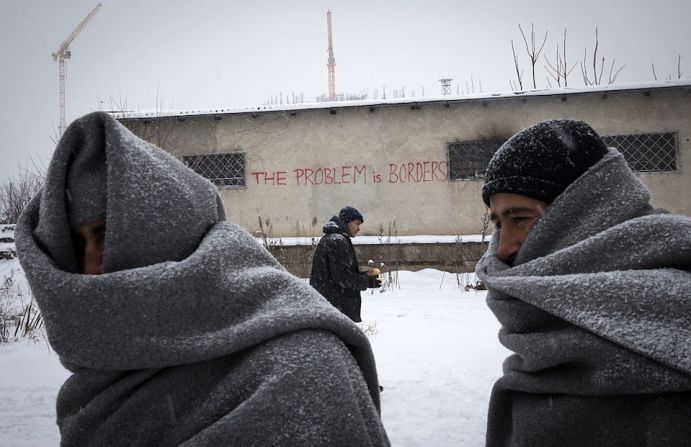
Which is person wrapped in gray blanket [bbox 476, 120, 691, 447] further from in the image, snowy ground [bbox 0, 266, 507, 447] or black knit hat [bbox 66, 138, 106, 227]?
snowy ground [bbox 0, 266, 507, 447]

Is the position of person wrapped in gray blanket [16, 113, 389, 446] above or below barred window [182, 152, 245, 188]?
A: below

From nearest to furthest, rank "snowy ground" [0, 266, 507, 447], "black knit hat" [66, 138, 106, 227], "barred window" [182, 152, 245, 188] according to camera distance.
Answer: "black knit hat" [66, 138, 106, 227]
"snowy ground" [0, 266, 507, 447]
"barred window" [182, 152, 245, 188]

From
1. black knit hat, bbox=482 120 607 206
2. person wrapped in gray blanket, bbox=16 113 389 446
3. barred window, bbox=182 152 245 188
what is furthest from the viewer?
barred window, bbox=182 152 245 188

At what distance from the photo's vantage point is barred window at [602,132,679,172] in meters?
10.2

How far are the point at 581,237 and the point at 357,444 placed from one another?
81 cm

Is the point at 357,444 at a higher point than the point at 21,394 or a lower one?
higher

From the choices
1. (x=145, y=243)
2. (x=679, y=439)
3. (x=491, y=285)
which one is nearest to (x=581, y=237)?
→ (x=491, y=285)

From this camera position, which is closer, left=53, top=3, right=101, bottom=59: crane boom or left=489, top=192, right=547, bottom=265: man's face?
left=489, top=192, right=547, bottom=265: man's face

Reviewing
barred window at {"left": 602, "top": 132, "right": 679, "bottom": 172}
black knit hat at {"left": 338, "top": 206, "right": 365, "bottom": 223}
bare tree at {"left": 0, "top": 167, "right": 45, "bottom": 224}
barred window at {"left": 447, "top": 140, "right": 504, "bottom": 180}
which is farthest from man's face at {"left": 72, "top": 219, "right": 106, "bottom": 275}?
bare tree at {"left": 0, "top": 167, "right": 45, "bottom": 224}

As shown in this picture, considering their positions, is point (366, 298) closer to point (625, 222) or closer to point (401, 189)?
point (401, 189)

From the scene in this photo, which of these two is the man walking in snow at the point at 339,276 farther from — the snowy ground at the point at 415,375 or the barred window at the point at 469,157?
the barred window at the point at 469,157

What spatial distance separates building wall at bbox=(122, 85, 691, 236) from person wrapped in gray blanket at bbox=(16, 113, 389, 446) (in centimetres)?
990

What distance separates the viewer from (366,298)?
8.71m

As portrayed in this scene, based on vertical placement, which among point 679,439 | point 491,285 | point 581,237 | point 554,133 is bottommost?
point 679,439
